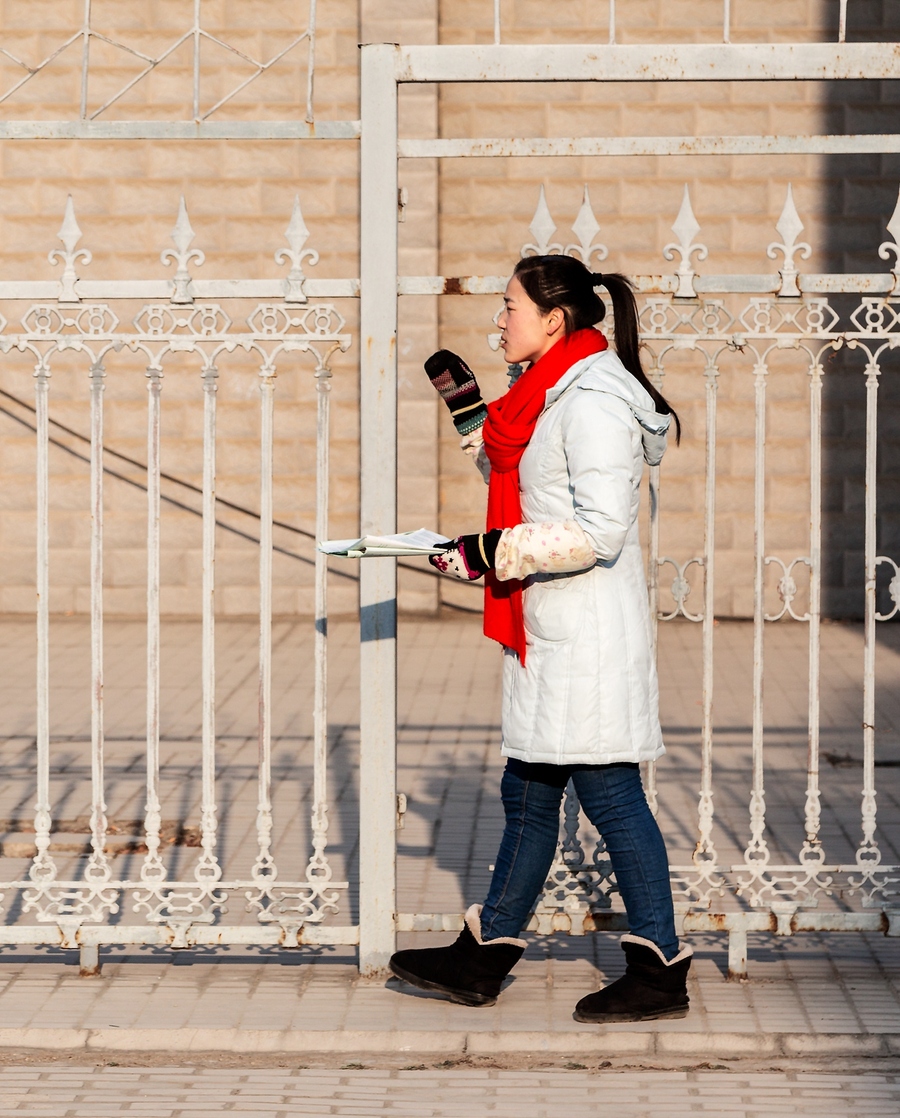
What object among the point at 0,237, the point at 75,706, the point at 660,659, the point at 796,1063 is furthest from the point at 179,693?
the point at 796,1063

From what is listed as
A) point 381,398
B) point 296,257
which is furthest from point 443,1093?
point 296,257

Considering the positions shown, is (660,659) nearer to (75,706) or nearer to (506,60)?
(75,706)

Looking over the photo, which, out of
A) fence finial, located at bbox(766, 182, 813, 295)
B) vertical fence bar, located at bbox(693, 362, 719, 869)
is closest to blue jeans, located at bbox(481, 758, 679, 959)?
vertical fence bar, located at bbox(693, 362, 719, 869)

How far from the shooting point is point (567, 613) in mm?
4043

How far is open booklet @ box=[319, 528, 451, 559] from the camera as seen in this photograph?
154 inches

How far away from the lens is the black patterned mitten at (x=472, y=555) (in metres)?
3.90

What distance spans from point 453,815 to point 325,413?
246 centimetres

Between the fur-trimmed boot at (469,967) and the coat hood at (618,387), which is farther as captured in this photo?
the fur-trimmed boot at (469,967)

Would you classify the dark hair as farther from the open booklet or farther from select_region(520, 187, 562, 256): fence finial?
the open booklet

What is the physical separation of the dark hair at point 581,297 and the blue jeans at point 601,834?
844 millimetres

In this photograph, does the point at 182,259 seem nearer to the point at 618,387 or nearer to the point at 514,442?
the point at 514,442

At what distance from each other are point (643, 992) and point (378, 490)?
4.62ft

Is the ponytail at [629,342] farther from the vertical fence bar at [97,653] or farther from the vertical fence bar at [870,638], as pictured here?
the vertical fence bar at [97,653]

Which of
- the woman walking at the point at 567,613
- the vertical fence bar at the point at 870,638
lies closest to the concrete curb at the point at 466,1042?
the woman walking at the point at 567,613
